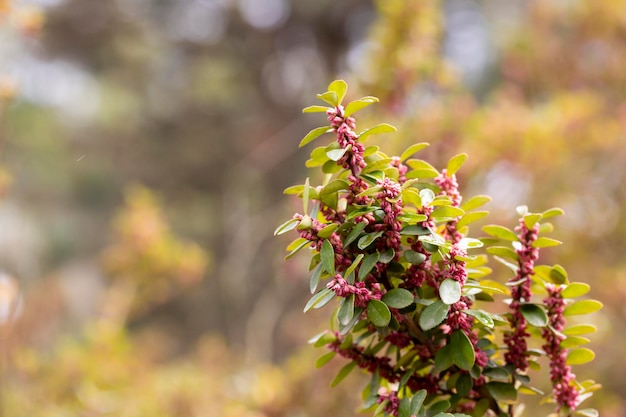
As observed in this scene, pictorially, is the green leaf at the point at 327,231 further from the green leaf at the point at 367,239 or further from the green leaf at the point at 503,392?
the green leaf at the point at 503,392

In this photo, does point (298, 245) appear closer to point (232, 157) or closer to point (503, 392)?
point (503, 392)

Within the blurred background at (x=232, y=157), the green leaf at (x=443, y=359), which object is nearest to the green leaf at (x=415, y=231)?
the green leaf at (x=443, y=359)

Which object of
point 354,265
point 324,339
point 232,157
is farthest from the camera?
point 232,157

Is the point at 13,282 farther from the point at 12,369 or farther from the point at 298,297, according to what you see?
the point at 298,297

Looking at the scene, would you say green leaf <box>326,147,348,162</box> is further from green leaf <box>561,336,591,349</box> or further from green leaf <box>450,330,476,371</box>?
green leaf <box>561,336,591,349</box>

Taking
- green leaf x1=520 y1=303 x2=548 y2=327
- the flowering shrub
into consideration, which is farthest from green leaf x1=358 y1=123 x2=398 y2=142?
green leaf x1=520 y1=303 x2=548 y2=327

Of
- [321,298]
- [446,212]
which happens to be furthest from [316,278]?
[446,212]

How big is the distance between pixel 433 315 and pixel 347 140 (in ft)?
0.54

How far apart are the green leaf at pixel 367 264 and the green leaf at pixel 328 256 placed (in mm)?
25

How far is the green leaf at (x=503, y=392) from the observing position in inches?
21.9

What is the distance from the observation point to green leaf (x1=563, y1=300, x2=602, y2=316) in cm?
57

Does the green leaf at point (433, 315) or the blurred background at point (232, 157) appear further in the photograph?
the blurred background at point (232, 157)

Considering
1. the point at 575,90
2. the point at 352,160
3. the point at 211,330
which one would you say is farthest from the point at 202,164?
the point at 352,160

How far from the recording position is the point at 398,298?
0.50 meters
